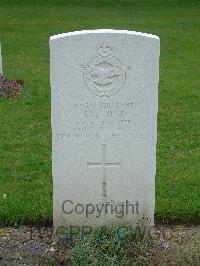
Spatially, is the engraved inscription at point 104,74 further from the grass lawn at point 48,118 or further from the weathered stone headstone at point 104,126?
the grass lawn at point 48,118

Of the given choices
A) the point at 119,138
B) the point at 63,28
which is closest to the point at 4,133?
the point at 119,138

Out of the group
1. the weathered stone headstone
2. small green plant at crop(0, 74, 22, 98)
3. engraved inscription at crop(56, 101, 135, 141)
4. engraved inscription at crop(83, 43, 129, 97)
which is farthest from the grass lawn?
engraved inscription at crop(83, 43, 129, 97)

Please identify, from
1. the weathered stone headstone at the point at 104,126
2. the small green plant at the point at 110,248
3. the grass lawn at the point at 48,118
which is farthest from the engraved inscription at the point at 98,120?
the grass lawn at the point at 48,118

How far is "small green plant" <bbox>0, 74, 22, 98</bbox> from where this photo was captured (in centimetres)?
966

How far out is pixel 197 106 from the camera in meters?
9.06

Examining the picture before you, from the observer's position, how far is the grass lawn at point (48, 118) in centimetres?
574

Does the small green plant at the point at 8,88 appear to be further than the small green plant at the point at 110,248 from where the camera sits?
Yes

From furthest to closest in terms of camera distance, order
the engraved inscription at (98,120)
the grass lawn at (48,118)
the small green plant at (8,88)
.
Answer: the small green plant at (8,88) < the grass lawn at (48,118) < the engraved inscription at (98,120)

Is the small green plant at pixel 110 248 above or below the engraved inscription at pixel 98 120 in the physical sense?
below

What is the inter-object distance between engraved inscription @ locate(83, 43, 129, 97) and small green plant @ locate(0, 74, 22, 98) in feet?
17.0

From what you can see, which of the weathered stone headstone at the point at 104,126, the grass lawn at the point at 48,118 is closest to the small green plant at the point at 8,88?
the grass lawn at the point at 48,118

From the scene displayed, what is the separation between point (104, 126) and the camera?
4688 mm

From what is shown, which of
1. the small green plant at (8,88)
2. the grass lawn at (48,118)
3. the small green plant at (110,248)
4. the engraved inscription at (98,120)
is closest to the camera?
the small green plant at (110,248)

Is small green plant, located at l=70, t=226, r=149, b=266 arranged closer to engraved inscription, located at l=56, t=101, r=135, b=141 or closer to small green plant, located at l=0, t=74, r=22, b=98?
engraved inscription, located at l=56, t=101, r=135, b=141
